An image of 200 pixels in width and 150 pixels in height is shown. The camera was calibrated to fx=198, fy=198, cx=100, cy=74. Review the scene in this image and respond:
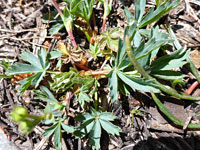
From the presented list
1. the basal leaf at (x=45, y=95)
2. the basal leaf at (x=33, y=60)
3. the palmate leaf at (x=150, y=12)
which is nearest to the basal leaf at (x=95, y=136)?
the basal leaf at (x=45, y=95)

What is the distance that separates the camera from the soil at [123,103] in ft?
7.55

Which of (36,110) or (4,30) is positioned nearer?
(36,110)

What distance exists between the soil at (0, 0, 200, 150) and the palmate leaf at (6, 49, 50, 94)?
0.34 meters

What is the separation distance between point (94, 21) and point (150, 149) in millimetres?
1715

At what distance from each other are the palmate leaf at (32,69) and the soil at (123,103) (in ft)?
1.12

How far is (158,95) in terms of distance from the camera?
2.35 m

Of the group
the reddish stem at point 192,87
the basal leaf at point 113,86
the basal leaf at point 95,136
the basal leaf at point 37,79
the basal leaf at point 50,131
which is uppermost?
the basal leaf at point 37,79

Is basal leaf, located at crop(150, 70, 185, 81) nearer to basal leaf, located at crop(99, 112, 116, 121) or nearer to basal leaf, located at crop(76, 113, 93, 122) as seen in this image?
basal leaf, located at crop(99, 112, 116, 121)

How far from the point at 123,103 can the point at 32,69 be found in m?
1.15

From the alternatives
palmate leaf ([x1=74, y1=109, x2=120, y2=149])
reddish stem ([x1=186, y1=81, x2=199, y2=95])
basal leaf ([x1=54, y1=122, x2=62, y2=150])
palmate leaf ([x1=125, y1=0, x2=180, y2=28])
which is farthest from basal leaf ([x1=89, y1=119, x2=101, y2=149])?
palmate leaf ([x1=125, y1=0, x2=180, y2=28])

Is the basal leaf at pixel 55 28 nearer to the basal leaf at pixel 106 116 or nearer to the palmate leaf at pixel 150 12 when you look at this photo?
the palmate leaf at pixel 150 12

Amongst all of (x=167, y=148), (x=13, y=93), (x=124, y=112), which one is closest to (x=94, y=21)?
(x=124, y=112)

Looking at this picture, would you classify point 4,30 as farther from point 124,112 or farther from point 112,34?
point 124,112

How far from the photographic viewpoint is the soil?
2.30 meters
